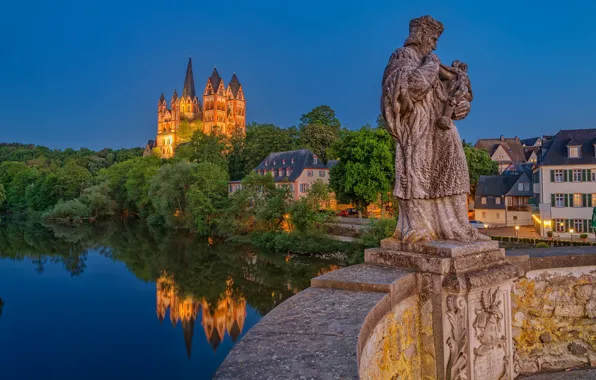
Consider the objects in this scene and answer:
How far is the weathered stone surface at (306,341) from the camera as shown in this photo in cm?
245

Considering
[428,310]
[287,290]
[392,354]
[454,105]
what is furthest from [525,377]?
[287,290]

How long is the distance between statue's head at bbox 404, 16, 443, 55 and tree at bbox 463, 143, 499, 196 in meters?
45.7

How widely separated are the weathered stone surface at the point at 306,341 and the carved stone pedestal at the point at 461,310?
758 millimetres

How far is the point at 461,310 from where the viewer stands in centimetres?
407

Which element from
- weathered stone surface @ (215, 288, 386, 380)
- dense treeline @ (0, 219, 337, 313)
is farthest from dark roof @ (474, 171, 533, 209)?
weathered stone surface @ (215, 288, 386, 380)

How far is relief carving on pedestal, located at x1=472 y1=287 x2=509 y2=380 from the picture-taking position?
13.8ft

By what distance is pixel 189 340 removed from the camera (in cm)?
2192

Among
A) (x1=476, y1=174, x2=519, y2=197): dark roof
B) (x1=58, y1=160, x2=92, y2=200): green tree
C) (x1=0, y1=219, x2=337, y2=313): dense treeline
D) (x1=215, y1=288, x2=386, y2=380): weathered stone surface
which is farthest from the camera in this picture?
(x1=58, y1=160, x2=92, y2=200): green tree

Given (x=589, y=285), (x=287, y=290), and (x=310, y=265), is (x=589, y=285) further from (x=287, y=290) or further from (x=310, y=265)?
(x=310, y=265)

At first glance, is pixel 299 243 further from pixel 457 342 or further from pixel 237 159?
pixel 237 159

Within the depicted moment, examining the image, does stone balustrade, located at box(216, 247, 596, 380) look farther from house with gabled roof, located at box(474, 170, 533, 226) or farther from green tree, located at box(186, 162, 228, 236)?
green tree, located at box(186, 162, 228, 236)

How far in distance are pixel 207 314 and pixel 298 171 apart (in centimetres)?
3158

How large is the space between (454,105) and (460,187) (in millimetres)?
806

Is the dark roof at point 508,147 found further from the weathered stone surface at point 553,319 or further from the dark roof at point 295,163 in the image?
the weathered stone surface at point 553,319
